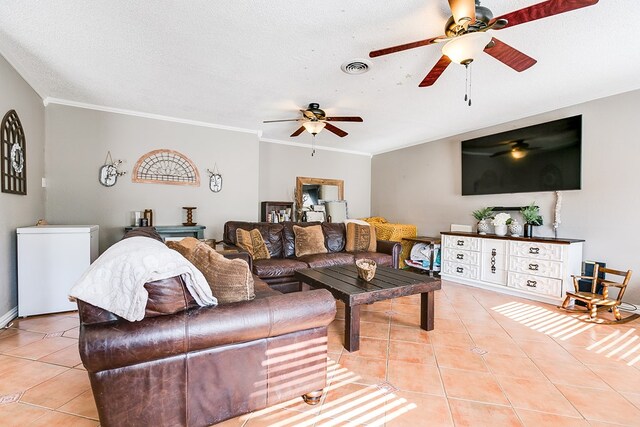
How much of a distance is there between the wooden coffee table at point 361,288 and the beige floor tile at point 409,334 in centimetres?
8

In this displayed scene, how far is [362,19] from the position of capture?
6.98 feet

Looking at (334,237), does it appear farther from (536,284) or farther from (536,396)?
(536,396)

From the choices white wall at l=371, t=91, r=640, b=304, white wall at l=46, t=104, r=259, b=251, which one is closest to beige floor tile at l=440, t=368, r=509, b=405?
white wall at l=371, t=91, r=640, b=304

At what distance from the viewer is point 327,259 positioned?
3.80m

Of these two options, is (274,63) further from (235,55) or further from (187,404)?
(187,404)

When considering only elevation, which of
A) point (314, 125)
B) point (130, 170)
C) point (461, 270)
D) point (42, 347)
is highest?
point (314, 125)

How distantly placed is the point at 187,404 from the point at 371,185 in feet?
20.2

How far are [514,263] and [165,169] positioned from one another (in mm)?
5100

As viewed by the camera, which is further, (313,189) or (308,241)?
(313,189)

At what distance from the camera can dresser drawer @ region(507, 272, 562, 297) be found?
3.47 m

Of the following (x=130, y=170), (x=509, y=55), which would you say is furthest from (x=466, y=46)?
(x=130, y=170)

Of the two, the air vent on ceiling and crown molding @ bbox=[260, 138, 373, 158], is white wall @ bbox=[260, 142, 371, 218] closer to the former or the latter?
crown molding @ bbox=[260, 138, 373, 158]

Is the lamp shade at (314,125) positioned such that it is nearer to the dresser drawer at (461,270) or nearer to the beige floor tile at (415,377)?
the beige floor tile at (415,377)

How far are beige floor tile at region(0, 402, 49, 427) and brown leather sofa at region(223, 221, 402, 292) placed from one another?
196 centimetres
